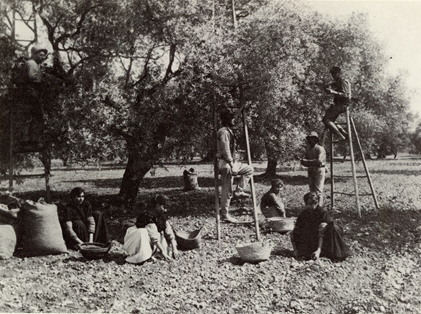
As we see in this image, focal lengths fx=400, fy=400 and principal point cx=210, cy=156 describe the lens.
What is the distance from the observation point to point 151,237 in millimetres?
6422

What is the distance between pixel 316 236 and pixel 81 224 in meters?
4.03

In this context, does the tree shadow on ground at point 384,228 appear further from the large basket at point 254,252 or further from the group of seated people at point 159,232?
the large basket at point 254,252

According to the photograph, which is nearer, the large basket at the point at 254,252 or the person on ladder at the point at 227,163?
the large basket at the point at 254,252

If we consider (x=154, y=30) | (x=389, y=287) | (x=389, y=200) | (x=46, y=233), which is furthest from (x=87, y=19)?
(x=389, y=200)

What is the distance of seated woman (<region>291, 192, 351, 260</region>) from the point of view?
6477mm

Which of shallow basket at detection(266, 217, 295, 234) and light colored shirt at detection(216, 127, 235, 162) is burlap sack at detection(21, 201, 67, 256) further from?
shallow basket at detection(266, 217, 295, 234)

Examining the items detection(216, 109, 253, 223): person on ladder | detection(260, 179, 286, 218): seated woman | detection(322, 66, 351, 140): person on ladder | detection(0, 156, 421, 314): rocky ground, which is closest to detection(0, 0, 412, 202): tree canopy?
detection(216, 109, 253, 223): person on ladder

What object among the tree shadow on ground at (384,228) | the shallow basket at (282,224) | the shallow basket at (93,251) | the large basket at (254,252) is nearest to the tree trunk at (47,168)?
the shallow basket at (93,251)

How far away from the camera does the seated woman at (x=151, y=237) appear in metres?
6.28

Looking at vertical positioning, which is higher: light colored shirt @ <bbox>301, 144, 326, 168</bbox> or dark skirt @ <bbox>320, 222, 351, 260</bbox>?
light colored shirt @ <bbox>301, 144, 326, 168</bbox>

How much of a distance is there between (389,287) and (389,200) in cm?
669

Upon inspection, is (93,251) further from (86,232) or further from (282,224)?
(282,224)

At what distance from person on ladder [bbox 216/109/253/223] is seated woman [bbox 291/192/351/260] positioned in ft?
4.85

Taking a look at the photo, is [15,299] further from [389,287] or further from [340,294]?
[389,287]
